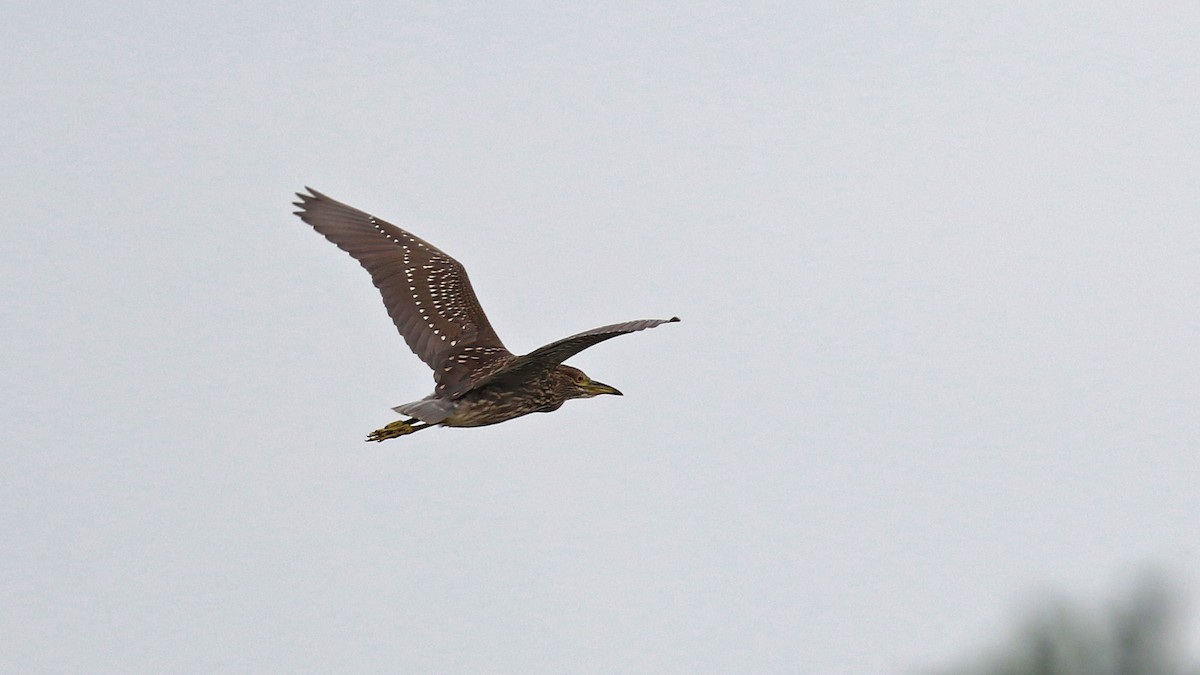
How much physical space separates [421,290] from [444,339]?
577mm

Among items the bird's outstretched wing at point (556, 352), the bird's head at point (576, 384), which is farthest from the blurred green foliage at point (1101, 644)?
the bird's head at point (576, 384)

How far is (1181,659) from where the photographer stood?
12.7 ft

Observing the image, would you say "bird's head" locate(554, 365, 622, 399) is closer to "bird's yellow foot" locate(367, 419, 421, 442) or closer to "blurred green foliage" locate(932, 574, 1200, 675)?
"bird's yellow foot" locate(367, 419, 421, 442)

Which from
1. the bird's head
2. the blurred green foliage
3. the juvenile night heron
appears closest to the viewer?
the blurred green foliage

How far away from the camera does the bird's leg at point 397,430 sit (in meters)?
11.5

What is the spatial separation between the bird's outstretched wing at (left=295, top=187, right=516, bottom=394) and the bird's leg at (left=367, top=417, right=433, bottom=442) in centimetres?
42

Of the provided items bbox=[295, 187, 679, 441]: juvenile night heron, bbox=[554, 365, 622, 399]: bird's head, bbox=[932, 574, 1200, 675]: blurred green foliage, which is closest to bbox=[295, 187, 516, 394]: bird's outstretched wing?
bbox=[295, 187, 679, 441]: juvenile night heron

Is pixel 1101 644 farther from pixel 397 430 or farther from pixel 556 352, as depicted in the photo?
pixel 397 430

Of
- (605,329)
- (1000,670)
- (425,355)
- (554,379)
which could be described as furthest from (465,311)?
(1000,670)

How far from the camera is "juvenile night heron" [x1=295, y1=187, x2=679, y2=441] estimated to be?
424 inches

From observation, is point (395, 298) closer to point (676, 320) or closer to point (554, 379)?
point (554, 379)

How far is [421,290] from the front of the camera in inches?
480

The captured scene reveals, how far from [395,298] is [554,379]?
179 centimetres

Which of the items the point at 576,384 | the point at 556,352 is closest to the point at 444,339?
the point at 576,384
